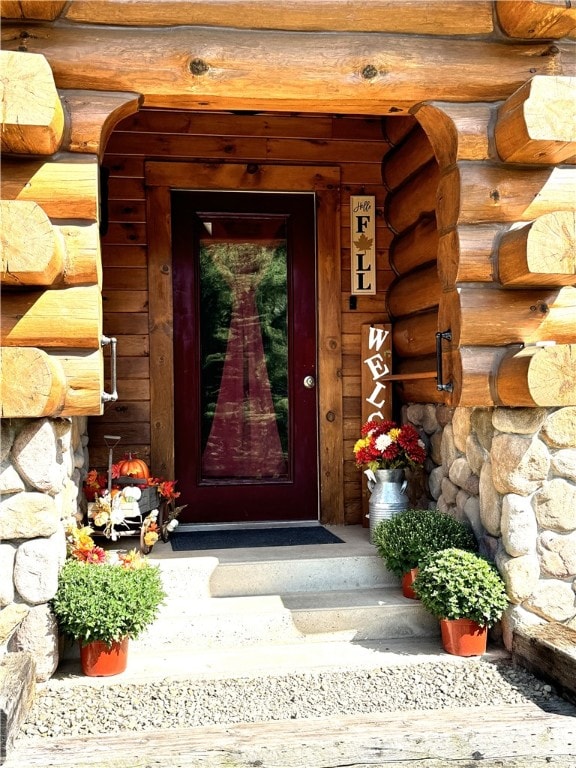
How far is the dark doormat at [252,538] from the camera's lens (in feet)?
15.7

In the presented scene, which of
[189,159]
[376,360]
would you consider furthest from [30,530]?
[189,159]

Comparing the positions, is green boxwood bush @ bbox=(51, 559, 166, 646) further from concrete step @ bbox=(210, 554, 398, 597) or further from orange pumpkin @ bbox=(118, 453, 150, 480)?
orange pumpkin @ bbox=(118, 453, 150, 480)

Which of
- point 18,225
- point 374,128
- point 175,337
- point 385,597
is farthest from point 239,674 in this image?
point 374,128

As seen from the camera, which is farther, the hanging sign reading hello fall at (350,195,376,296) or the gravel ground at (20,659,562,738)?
the hanging sign reading hello fall at (350,195,376,296)

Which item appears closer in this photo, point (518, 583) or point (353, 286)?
point (518, 583)

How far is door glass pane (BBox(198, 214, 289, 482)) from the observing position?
5.48m

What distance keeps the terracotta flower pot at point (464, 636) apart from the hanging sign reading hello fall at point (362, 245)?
8.09ft

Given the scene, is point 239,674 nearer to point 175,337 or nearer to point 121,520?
point 121,520

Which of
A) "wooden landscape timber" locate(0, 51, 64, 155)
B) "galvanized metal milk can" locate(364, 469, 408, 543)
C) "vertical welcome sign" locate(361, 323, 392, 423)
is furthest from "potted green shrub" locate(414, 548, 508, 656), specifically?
"wooden landscape timber" locate(0, 51, 64, 155)

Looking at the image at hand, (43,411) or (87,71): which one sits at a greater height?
(87,71)

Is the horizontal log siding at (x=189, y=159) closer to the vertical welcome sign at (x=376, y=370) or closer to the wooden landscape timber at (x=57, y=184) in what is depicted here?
the vertical welcome sign at (x=376, y=370)

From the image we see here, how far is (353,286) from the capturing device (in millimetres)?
5496

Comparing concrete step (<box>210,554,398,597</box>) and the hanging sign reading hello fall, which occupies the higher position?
the hanging sign reading hello fall

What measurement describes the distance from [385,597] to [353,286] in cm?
218
